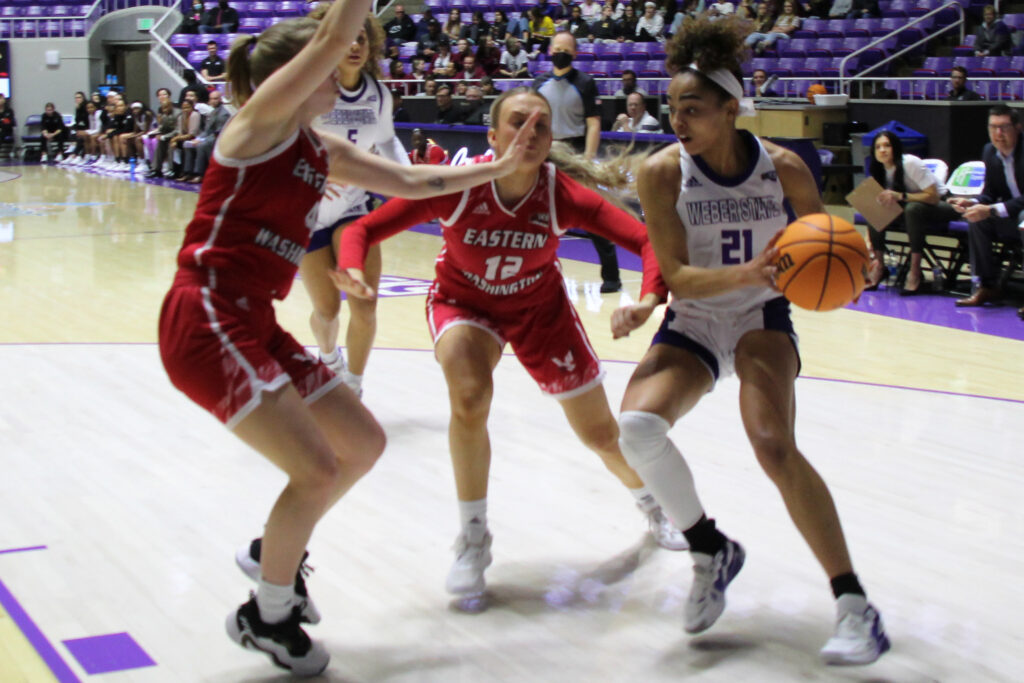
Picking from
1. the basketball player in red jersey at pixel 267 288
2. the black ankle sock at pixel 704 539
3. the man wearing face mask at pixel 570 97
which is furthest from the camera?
the man wearing face mask at pixel 570 97

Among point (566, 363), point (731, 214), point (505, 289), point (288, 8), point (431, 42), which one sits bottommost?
point (566, 363)

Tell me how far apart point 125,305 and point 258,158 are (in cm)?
598

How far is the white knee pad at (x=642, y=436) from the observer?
320 cm

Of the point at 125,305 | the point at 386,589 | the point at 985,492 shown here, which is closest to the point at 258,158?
the point at 386,589

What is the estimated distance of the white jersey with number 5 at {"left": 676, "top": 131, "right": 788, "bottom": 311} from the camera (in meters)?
3.33

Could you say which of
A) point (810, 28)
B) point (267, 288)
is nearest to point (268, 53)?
point (267, 288)

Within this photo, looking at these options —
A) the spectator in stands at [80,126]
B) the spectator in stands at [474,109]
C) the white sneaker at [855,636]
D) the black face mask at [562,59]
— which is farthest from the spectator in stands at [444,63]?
the white sneaker at [855,636]

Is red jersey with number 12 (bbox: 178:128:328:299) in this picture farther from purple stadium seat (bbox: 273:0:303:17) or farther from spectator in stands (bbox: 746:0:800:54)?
purple stadium seat (bbox: 273:0:303:17)

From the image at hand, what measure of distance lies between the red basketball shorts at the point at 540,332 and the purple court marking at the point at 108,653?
4.33ft

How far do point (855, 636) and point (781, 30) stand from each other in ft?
48.1

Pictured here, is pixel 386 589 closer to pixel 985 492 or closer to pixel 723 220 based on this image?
pixel 723 220

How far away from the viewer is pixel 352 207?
5445 mm

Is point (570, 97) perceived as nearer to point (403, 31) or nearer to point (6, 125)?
point (403, 31)

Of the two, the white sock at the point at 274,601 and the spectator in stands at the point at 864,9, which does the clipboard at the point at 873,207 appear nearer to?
the white sock at the point at 274,601
